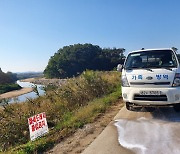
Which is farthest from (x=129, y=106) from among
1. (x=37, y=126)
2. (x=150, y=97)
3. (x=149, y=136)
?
(x=37, y=126)

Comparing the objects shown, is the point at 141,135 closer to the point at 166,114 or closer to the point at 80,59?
the point at 166,114

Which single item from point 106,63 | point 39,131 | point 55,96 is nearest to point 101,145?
point 39,131

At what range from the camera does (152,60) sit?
7320mm

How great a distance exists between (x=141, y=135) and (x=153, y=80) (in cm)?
180

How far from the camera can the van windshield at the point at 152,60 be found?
703 cm

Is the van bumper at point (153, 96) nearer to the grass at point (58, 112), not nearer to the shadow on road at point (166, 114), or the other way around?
the shadow on road at point (166, 114)

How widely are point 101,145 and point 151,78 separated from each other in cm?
256

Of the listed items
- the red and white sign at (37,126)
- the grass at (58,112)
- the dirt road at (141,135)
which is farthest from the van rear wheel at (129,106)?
the red and white sign at (37,126)

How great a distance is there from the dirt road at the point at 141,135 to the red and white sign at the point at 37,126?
159cm

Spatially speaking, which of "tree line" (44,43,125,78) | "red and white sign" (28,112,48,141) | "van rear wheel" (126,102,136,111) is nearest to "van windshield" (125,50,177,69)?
"van rear wheel" (126,102,136,111)

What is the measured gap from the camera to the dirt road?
14.9 feet

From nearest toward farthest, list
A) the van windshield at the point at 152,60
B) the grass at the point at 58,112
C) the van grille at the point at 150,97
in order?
the grass at the point at 58,112 < the van grille at the point at 150,97 < the van windshield at the point at 152,60

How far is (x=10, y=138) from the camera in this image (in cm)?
790

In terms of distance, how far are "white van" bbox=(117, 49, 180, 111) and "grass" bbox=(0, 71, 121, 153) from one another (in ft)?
4.84
